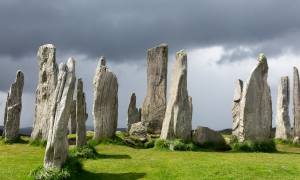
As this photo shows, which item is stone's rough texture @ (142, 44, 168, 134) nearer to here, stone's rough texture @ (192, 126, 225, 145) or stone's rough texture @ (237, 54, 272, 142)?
stone's rough texture @ (192, 126, 225, 145)

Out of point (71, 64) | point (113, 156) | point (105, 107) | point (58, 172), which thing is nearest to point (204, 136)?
point (105, 107)

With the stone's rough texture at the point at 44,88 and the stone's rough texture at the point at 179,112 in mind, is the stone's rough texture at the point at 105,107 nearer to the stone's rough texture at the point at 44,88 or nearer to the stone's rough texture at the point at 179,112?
the stone's rough texture at the point at 44,88

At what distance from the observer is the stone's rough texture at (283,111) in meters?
49.6

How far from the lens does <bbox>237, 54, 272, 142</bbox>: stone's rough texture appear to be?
41219 mm

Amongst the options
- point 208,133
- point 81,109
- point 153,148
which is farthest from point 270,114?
point 81,109

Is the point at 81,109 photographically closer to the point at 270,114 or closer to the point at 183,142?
the point at 183,142

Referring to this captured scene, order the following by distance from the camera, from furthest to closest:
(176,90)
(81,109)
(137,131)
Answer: (137,131) < (176,90) < (81,109)

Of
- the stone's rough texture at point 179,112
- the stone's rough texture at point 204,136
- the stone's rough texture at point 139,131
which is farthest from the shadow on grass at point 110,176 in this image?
the stone's rough texture at point 139,131

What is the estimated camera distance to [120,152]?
38375 millimetres

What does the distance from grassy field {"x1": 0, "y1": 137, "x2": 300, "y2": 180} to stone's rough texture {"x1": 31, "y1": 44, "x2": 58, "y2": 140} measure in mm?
4319

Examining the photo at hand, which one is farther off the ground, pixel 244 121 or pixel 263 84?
pixel 263 84

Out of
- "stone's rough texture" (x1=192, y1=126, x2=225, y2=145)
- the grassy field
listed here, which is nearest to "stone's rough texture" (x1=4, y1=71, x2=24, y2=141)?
the grassy field

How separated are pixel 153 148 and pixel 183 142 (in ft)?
6.68

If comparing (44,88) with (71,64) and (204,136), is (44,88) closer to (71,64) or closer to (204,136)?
(204,136)
